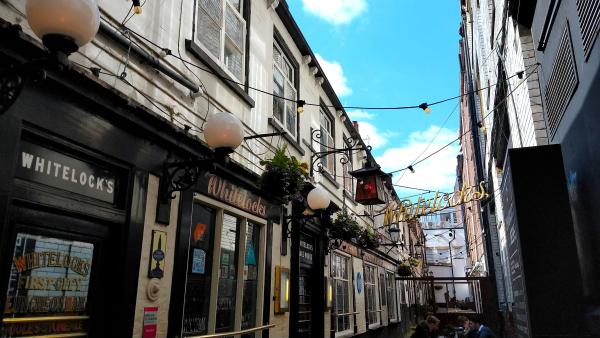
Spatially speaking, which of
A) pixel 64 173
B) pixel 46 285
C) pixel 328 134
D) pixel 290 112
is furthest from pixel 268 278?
pixel 328 134

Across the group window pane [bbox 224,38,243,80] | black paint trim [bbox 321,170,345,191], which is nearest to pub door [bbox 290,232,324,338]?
black paint trim [bbox 321,170,345,191]

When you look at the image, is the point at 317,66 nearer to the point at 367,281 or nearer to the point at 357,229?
the point at 357,229

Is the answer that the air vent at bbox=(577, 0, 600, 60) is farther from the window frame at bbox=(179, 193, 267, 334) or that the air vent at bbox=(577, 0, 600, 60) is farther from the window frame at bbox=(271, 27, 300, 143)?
the window frame at bbox=(271, 27, 300, 143)

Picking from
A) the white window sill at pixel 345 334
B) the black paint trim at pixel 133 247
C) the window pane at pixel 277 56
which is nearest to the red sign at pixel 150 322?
the black paint trim at pixel 133 247

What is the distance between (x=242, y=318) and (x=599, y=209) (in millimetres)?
4912

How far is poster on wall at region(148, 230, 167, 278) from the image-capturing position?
4633 millimetres

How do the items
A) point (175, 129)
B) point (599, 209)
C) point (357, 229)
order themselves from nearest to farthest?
point (599, 209)
point (175, 129)
point (357, 229)

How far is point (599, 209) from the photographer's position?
3.36m

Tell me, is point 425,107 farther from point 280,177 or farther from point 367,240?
point 367,240

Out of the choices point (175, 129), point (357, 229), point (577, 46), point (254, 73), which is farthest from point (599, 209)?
→ point (357, 229)

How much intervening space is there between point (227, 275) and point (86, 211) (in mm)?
2838

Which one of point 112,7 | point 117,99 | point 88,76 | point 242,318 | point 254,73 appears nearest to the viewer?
point 88,76

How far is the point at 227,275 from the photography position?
21.0 ft

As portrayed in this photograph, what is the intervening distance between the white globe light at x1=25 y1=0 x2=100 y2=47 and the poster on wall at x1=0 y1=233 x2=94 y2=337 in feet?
5.76
